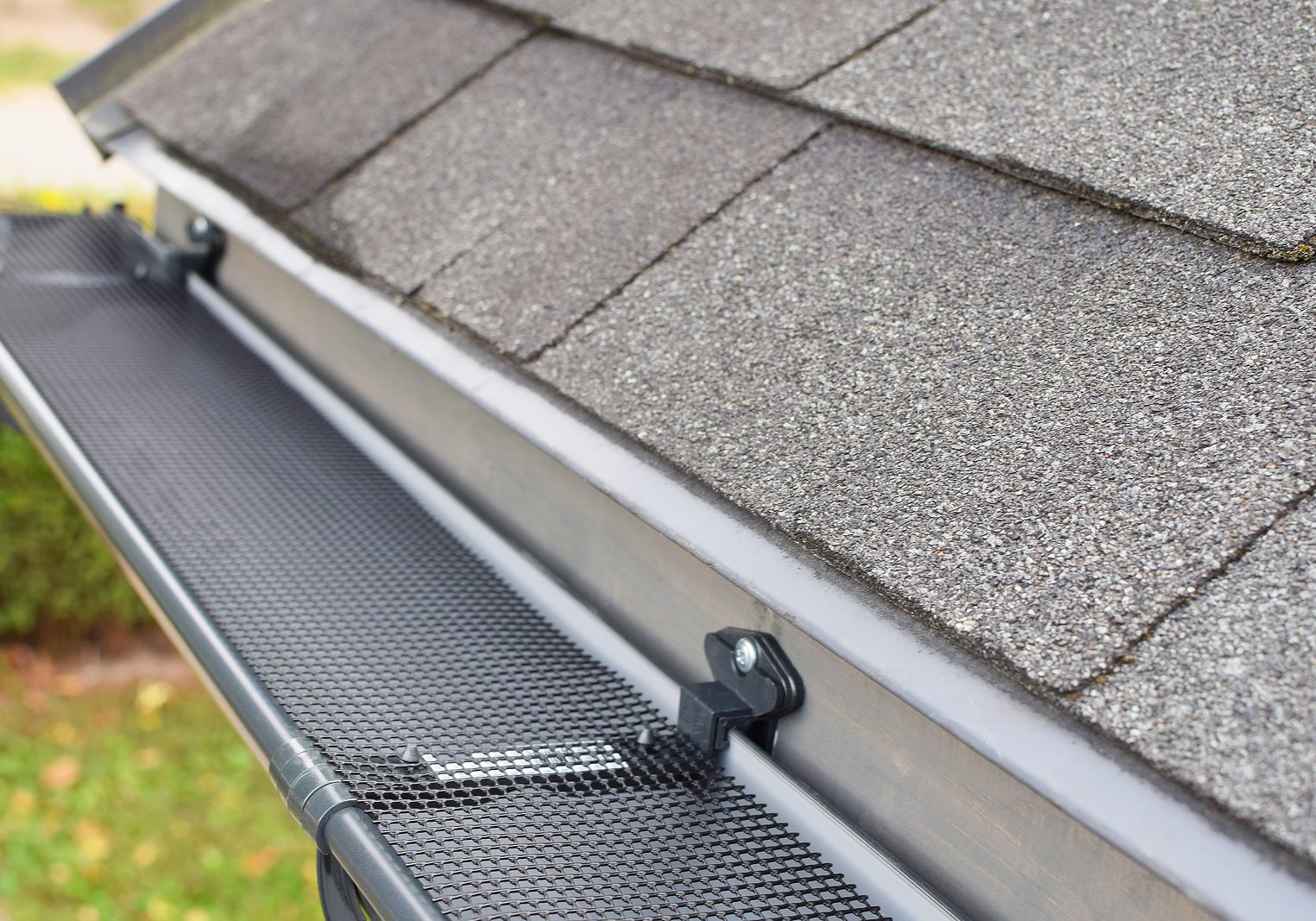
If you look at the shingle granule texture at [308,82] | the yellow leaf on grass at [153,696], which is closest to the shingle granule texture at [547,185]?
the shingle granule texture at [308,82]

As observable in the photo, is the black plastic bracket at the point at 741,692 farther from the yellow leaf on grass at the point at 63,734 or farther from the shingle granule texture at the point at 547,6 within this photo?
the yellow leaf on grass at the point at 63,734

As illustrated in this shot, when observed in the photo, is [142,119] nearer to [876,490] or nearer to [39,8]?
[876,490]

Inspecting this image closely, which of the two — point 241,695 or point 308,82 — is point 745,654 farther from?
point 308,82

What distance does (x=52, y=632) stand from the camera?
5500 mm

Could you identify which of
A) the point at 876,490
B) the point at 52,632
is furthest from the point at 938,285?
the point at 52,632

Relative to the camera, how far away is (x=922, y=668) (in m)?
1.12

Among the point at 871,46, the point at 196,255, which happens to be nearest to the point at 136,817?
the point at 196,255

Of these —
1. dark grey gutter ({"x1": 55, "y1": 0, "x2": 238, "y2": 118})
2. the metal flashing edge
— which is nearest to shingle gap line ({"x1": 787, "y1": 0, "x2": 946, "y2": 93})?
the metal flashing edge

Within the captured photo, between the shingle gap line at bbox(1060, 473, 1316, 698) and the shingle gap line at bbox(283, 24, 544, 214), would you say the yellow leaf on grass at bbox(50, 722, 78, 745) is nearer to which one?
the shingle gap line at bbox(283, 24, 544, 214)

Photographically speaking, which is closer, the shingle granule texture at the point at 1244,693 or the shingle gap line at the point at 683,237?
the shingle granule texture at the point at 1244,693

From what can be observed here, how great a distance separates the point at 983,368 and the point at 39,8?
62.6 ft

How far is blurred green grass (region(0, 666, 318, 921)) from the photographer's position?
4176 millimetres

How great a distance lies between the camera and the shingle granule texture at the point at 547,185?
5.89 feet

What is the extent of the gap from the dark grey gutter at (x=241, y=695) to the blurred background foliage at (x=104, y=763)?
2628 mm
